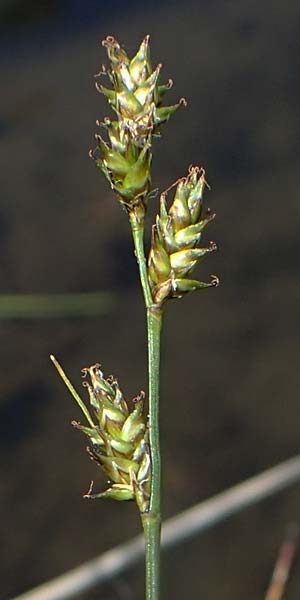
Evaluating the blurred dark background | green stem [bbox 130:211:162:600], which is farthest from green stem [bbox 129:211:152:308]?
the blurred dark background

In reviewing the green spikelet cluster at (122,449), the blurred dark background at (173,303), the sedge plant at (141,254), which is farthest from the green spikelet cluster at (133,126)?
the blurred dark background at (173,303)

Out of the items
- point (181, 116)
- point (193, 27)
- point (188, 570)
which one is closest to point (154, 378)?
point (188, 570)

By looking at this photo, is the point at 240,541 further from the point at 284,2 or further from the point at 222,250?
the point at 284,2

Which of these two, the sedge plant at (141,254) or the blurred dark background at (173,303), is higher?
the blurred dark background at (173,303)

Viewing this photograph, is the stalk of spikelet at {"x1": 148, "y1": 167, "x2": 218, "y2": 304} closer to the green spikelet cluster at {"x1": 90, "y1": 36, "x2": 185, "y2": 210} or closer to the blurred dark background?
the green spikelet cluster at {"x1": 90, "y1": 36, "x2": 185, "y2": 210}

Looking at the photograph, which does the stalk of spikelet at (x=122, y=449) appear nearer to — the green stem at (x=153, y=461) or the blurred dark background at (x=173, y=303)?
the green stem at (x=153, y=461)

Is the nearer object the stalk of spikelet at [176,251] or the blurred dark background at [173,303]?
the stalk of spikelet at [176,251]

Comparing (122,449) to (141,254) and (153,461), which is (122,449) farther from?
(141,254)
